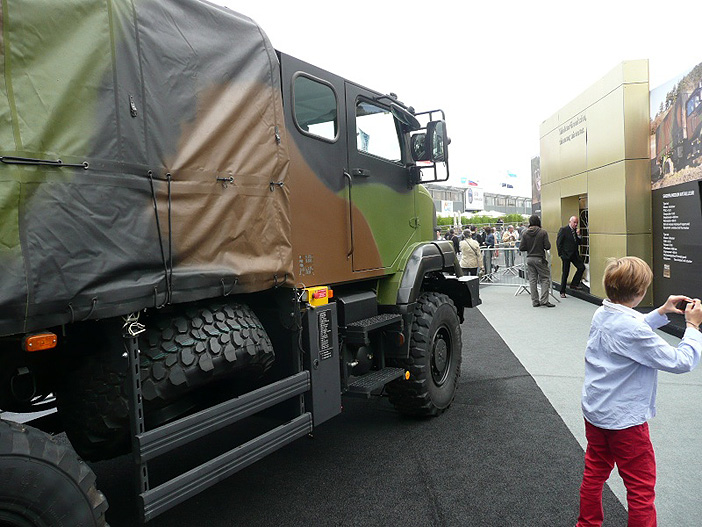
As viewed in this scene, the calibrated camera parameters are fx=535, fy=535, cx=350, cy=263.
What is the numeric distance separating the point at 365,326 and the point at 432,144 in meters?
1.98

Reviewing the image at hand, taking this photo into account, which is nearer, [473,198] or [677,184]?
[677,184]

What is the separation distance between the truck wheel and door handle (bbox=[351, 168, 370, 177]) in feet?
9.33

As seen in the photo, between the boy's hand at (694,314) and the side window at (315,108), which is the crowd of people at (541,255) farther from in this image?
the boy's hand at (694,314)

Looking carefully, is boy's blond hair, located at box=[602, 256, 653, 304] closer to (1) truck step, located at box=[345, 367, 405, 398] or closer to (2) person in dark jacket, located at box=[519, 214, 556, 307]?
(1) truck step, located at box=[345, 367, 405, 398]

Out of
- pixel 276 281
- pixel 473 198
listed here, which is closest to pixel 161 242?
pixel 276 281

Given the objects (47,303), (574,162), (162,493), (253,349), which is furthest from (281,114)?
(574,162)

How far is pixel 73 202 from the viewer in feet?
7.10

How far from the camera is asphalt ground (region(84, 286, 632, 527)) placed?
3.37 metres

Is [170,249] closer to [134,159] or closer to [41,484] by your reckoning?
[134,159]

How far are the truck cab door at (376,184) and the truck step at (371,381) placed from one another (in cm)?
89

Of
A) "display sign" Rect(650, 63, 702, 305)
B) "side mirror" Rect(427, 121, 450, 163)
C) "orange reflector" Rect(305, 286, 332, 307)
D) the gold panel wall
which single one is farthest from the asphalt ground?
the gold panel wall

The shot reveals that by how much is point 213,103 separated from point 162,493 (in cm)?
198

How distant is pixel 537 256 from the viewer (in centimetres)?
1167

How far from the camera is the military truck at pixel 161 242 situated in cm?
204
